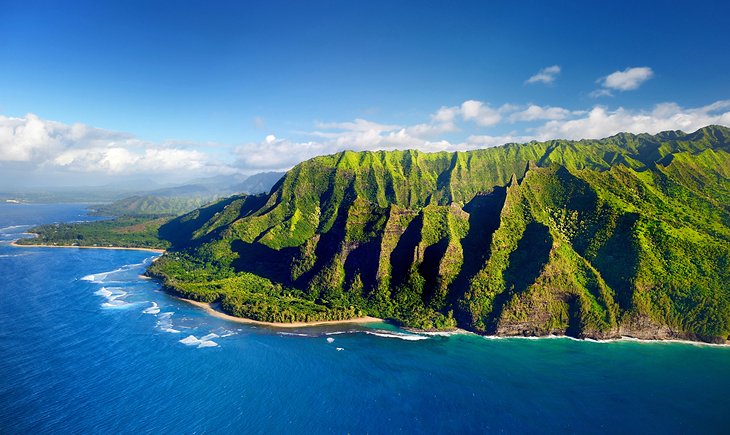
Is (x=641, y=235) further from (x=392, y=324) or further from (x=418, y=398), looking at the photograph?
(x=418, y=398)

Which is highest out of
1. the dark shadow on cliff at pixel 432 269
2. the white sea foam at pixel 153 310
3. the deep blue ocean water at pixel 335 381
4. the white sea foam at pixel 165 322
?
the dark shadow on cliff at pixel 432 269

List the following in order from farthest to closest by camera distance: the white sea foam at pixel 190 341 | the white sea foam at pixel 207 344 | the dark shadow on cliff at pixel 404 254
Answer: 1. the dark shadow on cliff at pixel 404 254
2. the white sea foam at pixel 190 341
3. the white sea foam at pixel 207 344

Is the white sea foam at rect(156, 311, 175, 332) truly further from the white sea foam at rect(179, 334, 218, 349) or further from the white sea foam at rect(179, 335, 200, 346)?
the white sea foam at rect(179, 334, 218, 349)

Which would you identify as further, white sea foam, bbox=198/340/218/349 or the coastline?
the coastline

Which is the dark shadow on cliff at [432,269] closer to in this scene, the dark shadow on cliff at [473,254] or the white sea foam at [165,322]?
the dark shadow on cliff at [473,254]

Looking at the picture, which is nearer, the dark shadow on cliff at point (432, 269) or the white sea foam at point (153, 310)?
the dark shadow on cliff at point (432, 269)

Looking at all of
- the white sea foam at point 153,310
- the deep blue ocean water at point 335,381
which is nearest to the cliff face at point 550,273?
the deep blue ocean water at point 335,381

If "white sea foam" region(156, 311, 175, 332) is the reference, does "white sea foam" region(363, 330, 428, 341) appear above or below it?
below

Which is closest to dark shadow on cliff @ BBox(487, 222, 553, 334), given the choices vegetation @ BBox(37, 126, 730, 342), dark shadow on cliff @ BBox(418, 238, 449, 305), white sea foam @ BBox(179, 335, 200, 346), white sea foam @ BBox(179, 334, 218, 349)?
vegetation @ BBox(37, 126, 730, 342)

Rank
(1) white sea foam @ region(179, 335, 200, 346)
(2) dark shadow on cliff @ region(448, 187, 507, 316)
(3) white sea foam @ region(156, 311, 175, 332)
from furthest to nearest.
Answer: (2) dark shadow on cliff @ region(448, 187, 507, 316) → (3) white sea foam @ region(156, 311, 175, 332) → (1) white sea foam @ region(179, 335, 200, 346)
